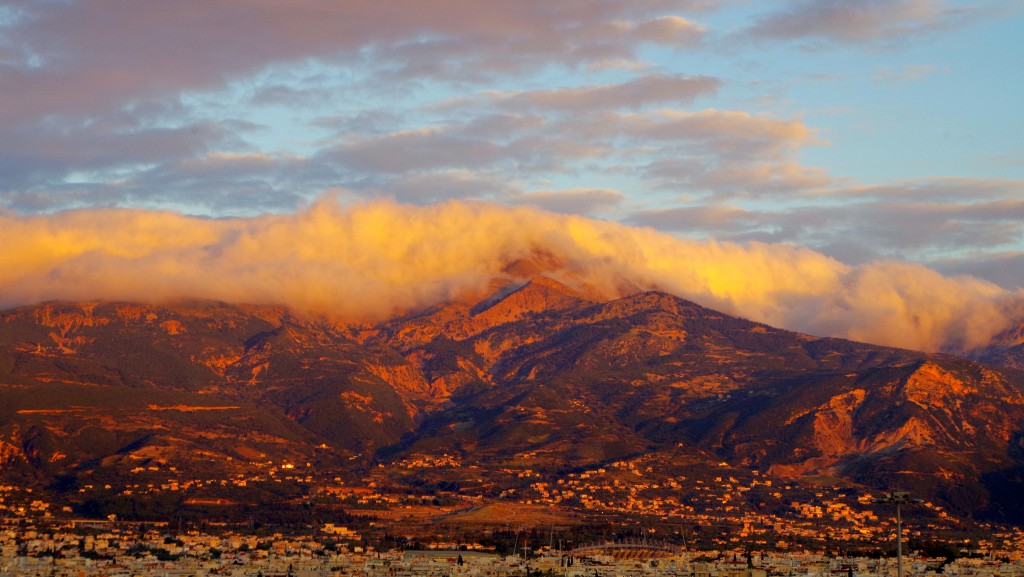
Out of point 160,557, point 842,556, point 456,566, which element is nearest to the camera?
point 456,566

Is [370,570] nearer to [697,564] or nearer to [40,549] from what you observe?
[697,564]

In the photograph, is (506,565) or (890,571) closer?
(890,571)

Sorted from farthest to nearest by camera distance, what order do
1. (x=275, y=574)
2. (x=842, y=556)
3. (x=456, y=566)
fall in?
1. (x=842, y=556)
2. (x=456, y=566)
3. (x=275, y=574)

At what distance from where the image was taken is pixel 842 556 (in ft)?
655

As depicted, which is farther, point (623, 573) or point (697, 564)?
point (697, 564)

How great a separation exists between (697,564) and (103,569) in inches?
2550

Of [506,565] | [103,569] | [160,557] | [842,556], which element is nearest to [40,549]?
[160,557]

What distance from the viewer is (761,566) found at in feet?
573

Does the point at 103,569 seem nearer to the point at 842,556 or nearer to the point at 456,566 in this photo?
the point at 456,566

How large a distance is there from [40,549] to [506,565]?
199 feet

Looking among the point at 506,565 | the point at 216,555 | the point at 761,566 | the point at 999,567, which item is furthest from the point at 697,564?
the point at 216,555

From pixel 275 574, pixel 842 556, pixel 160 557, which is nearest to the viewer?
pixel 275 574

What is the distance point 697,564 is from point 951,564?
29139mm

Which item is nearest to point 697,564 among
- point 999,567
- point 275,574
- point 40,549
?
point 999,567
